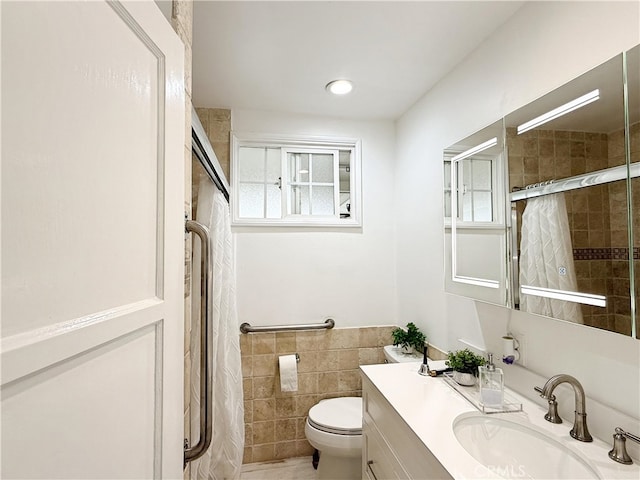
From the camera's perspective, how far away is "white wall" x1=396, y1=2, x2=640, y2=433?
3.40ft

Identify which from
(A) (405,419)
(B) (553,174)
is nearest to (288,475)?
(A) (405,419)

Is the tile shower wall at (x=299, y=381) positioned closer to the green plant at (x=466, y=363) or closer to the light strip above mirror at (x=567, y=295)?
the green plant at (x=466, y=363)

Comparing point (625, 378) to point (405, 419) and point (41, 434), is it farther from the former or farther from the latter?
point (41, 434)

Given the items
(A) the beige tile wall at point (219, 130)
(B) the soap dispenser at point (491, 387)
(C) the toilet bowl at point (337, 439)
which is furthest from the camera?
(A) the beige tile wall at point (219, 130)

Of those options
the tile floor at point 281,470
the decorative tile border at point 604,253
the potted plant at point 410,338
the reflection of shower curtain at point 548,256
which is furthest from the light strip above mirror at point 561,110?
the tile floor at point 281,470

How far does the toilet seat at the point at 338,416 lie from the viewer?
191cm

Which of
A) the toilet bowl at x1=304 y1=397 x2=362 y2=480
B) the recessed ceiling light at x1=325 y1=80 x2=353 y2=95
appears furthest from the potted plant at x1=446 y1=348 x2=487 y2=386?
the recessed ceiling light at x1=325 y1=80 x2=353 y2=95

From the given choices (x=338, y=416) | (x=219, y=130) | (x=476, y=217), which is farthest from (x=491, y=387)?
(x=219, y=130)

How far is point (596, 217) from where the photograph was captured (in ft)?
3.14

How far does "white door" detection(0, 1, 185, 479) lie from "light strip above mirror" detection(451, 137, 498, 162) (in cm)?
121

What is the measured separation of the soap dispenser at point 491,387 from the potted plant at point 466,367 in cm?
17

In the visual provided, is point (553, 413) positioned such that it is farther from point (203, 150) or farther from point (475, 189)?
point (203, 150)

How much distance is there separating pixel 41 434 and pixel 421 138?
7.37ft

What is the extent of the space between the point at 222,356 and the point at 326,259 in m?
1.06
